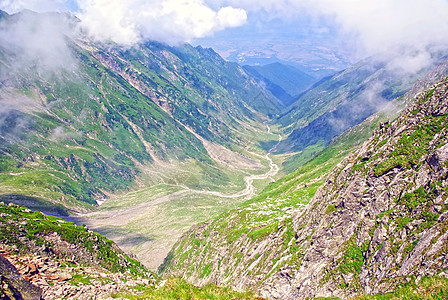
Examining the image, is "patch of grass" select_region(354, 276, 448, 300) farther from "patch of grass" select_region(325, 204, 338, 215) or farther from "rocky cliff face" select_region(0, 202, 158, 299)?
"patch of grass" select_region(325, 204, 338, 215)

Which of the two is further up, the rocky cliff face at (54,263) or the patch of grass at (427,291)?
the patch of grass at (427,291)

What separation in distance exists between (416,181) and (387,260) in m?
13.5

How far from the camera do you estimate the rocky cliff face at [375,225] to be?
3959 cm

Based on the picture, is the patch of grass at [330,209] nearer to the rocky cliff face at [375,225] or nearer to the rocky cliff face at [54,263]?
the rocky cliff face at [375,225]

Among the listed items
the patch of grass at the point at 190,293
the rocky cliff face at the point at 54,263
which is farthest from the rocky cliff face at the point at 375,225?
the rocky cliff face at the point at 54,263

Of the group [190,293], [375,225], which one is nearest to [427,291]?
[190,293]

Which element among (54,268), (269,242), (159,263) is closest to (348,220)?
(269,242)

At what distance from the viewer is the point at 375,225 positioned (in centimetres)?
4984

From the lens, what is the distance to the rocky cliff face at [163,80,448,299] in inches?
1559

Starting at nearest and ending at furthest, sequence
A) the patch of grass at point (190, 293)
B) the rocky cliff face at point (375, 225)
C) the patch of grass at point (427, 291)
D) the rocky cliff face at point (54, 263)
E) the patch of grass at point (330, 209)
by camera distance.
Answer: the patch of grass at point (427, 291)
the patch of grass at point (190, 293)
the rocky cliff face at point (54, 263)
the rocky cliff face at point (375, 225)
the patch of grass at point (330, 209)

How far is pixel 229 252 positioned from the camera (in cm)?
11662

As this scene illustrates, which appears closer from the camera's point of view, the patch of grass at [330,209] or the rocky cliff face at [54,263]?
the rocky cliff face at [54,263]

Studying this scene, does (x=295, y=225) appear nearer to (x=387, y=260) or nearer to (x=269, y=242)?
(x=269, y=242)

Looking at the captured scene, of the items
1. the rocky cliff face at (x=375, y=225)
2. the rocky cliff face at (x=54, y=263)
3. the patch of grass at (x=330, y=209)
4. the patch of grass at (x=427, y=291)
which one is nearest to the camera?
the patch of grass at (x=427, y=291)
